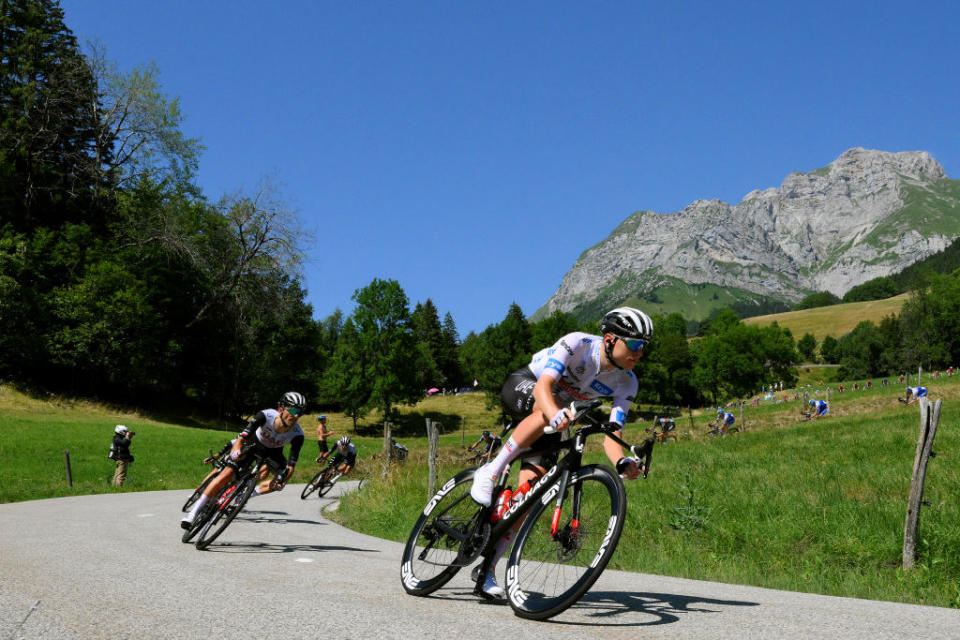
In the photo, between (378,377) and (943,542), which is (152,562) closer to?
(943,542)

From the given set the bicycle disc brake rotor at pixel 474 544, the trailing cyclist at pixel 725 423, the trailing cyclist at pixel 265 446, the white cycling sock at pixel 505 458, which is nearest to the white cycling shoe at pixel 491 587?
the bicycle disc brake rotor at pixel 474 544

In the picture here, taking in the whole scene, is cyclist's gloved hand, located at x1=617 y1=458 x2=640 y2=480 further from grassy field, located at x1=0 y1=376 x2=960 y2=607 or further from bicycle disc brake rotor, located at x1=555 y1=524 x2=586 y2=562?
grassy field, located at x1=0 y1=376 x2=960 y2=607

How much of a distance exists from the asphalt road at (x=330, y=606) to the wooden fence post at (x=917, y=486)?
3609 millimetres

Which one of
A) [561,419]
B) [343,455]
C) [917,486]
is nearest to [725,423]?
[343,455]

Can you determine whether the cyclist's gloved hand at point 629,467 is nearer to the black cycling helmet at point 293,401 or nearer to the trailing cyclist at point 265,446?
the trailing cyclist at point 265,446

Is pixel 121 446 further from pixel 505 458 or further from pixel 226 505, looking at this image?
pixel 505 458

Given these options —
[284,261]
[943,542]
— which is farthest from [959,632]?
[284,261]

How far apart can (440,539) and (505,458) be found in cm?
92

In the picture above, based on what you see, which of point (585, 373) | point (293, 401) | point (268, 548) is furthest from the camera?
point (293, 401)

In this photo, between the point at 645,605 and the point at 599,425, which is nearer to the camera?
the point at 599,425

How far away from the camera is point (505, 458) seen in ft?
15.2

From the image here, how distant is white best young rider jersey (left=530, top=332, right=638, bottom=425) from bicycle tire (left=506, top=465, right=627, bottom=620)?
1.94 ft

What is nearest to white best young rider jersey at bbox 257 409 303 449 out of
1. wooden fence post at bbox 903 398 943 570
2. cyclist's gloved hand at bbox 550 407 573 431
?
cyclist's gloved hand at bbox 550 407 573 431

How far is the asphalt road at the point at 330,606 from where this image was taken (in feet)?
11.7
